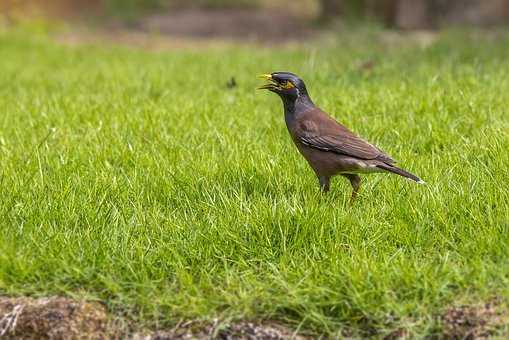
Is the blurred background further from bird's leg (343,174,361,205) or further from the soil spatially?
the soil

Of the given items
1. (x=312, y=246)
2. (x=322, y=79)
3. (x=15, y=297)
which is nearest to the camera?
(x=15, y=297)

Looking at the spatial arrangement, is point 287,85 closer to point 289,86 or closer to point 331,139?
point 289,86

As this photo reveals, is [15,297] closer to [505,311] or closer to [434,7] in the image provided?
[505,311]

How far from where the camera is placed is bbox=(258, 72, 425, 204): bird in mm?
5301

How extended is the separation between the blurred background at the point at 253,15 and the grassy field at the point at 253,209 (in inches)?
269

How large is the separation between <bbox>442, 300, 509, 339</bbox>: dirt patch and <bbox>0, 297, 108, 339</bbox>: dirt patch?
64.9 inches

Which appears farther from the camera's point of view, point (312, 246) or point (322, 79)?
point (322, 79)

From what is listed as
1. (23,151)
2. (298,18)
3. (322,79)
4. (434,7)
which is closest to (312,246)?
(23,151)

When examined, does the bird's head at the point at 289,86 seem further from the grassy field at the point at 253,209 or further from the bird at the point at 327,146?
the grassy field at the point at 253,209

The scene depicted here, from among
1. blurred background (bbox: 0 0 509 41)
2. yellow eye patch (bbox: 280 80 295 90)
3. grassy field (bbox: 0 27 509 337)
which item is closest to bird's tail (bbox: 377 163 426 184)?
grassy field (bbox: 0 27 509 337)

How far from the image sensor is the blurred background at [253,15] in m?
15.0

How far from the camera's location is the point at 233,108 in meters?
7.90

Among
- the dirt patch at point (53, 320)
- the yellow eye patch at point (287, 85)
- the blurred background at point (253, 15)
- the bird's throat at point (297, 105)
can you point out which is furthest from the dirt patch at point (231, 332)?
the blurred background at point (253, 15)

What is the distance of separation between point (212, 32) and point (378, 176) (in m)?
11.7
